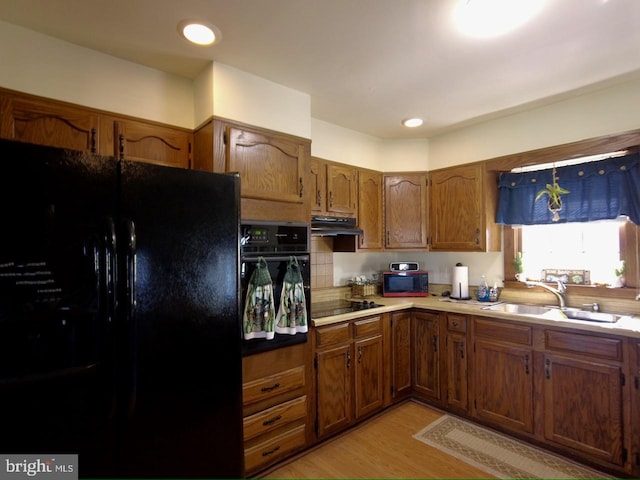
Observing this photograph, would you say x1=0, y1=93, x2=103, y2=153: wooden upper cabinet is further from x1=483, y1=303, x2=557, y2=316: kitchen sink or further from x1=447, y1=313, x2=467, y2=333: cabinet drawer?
x1=483, y1=303, x2=557, y2=316: kitchen sink

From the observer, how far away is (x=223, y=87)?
6.46ft

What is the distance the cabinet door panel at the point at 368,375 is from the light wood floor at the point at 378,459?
0.15m

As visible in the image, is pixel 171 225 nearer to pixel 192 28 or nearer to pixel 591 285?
pixel 192 28

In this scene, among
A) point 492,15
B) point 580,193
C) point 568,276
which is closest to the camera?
point 492,15

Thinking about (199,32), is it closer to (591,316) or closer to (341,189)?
(341,189)

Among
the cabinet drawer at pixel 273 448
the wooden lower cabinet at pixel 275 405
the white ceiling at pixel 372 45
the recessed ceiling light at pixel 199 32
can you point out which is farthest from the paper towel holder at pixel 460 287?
the recessed ceiling light at pixel 199 32

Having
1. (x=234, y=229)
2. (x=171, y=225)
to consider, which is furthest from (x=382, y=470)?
(x=171, y=225)

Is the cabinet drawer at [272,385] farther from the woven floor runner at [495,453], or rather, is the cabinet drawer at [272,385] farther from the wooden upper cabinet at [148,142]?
the wooden upper cabinet at [148,142]

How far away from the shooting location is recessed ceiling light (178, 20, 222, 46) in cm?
161

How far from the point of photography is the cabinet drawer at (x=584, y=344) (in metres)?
1.96

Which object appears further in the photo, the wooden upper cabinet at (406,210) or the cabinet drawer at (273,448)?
the wooden upper cabinet at (406,210)

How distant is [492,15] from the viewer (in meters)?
1.54

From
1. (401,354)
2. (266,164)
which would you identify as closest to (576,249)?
(401,354)

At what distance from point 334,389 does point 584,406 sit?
1553mm
